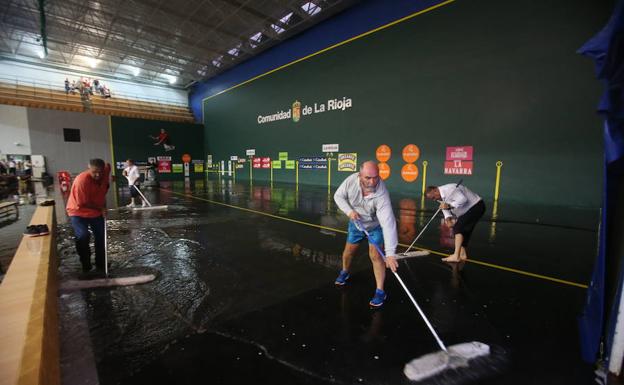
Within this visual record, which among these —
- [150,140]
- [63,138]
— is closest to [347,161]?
[150,140]

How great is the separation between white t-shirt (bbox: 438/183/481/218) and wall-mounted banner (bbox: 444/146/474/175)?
700 centimetres

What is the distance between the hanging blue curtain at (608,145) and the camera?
179cm

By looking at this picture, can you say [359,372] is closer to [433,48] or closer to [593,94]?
[593,94]

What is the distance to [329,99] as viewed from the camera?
1492 cm

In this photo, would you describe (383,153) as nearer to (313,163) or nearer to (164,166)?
(313,163)

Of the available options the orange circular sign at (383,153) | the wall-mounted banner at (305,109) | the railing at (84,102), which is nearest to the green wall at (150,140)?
the railing at (84,102)

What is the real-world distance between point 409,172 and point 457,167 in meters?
1.92

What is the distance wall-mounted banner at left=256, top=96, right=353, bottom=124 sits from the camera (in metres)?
14.4

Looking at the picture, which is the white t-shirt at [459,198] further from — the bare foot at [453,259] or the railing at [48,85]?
the railing at [48,85]

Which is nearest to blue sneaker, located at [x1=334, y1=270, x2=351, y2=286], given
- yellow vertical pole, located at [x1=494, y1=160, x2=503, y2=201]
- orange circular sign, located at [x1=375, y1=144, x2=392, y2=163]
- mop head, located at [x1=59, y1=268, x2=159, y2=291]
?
mop head, located at [x1=59, y1=268, x2=159, y2=291]

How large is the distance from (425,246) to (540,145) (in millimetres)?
6827

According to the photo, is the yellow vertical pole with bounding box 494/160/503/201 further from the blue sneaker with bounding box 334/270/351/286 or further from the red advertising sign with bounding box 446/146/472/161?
the blue sneaker with bounding box 334/270/351/286

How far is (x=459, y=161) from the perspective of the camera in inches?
419

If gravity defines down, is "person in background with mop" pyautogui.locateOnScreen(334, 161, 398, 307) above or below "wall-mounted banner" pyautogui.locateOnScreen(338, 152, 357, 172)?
below
